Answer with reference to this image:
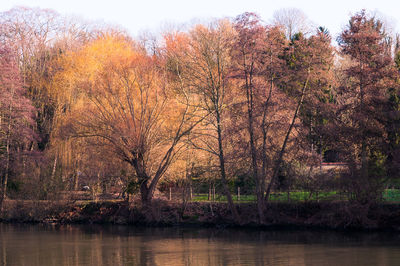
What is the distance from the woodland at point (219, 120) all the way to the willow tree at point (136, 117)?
3.0 inches

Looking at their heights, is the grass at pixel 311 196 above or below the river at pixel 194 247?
above

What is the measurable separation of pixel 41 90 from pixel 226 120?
1950 centimetres

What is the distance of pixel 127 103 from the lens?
39.8m

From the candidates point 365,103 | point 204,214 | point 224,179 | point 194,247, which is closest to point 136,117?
point 224,179

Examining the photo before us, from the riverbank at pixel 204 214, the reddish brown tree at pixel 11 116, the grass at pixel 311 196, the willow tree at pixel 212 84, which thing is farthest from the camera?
the reddish brown tree at pixel 11 116

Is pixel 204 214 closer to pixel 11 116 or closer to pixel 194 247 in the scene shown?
pixel 194 247

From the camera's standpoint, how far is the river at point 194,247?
80.4ft

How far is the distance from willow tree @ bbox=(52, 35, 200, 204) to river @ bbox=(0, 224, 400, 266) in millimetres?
5099

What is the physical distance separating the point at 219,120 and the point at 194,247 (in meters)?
10.4

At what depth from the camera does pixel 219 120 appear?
3662 centimetres

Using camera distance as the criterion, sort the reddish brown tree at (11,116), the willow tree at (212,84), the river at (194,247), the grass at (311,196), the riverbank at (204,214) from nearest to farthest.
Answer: the river at (194,247) < the riverbank at (204,214) < the grass at (311,196) < the willow tree at (212,84) < the reddish brown tree at (11,116)

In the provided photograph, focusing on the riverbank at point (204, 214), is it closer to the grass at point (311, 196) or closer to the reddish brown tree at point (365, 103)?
the grass at point (311, 196)

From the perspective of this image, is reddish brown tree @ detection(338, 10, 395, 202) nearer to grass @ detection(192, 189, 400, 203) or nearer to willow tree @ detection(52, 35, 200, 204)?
grass @ detection(192, 189, 400, 203)

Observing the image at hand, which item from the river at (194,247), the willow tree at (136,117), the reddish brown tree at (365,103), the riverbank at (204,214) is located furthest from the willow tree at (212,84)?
the reddish brown tree at (365,103)
